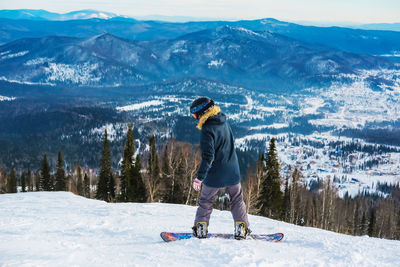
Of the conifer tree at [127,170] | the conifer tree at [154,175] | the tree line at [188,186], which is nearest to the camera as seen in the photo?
the tree line at [188,186]

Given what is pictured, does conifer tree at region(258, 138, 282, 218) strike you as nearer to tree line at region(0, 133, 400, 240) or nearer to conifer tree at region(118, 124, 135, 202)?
tree line at region(0, 133, 400, 240)

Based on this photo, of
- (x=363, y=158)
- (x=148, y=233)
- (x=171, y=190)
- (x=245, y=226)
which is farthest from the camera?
(x=363, y=158)

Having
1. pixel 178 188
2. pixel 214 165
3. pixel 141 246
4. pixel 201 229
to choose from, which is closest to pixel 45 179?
pixel 178 188

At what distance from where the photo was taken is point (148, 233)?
22.3ft

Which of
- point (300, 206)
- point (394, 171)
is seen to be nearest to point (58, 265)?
point (300, 206)

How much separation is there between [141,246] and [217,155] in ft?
6.80

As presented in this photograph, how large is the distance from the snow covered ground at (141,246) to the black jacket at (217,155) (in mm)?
1095

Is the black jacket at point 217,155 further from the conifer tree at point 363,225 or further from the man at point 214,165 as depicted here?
the conifer tree at point 363,225

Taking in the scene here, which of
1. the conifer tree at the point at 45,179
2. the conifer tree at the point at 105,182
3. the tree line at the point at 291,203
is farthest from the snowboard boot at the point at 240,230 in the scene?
the conifer tree at the point at 45,179

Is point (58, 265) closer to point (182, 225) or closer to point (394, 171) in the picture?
point (182, 225)

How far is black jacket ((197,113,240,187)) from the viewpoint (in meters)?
5.25

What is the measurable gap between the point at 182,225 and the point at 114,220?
5.55ft

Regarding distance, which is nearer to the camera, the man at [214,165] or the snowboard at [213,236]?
the man at [214,165]

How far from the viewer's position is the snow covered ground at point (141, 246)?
4680mm
